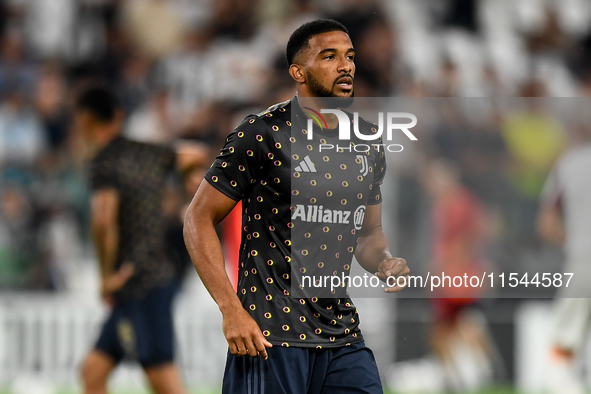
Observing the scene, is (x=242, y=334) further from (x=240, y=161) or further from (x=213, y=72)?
(x=213, y=72)

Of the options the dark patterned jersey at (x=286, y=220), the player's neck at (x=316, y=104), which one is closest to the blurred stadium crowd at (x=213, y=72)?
the player's neck at (x=316, y=104)

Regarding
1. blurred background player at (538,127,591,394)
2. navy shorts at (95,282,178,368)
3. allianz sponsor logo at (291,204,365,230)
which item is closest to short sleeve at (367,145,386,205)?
allianz sponsor logo at (291,204,365,230)

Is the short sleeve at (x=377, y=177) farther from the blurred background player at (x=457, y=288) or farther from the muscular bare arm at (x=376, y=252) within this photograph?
the blurred background player at (x=457, y=288)

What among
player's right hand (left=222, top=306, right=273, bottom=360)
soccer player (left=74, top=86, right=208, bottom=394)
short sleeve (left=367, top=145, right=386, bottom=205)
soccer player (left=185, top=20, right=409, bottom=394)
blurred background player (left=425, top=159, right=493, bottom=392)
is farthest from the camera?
blurred background player (left=425, top=159, right=493, bottom=392)

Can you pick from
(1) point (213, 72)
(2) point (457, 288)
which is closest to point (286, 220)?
(2) point (457, 288)

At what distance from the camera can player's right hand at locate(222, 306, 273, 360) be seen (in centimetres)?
291

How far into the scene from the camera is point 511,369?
25.8 feet

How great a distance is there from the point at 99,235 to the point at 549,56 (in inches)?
267

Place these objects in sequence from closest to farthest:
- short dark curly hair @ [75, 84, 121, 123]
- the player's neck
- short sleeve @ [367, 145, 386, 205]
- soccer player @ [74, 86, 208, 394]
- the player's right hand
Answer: the player's right hand → the player's neck → short sleeve @ [367, 145, 386, 205] → soccer player @ [74, 86, 208, 394] → short dark curly hair @ [75, 84, 121, 123]

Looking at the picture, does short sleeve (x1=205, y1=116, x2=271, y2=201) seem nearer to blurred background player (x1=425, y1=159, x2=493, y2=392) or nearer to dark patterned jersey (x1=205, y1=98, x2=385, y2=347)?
dark patterned jersey (x1=205, y1=98, x2=385, y2=347)

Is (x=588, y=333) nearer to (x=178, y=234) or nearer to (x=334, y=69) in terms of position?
(x=178, y=234)

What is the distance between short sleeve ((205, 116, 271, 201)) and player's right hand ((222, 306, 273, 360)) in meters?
0.43

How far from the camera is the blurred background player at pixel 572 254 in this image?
284 inches

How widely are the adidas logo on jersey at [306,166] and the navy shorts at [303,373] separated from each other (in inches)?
25.9
